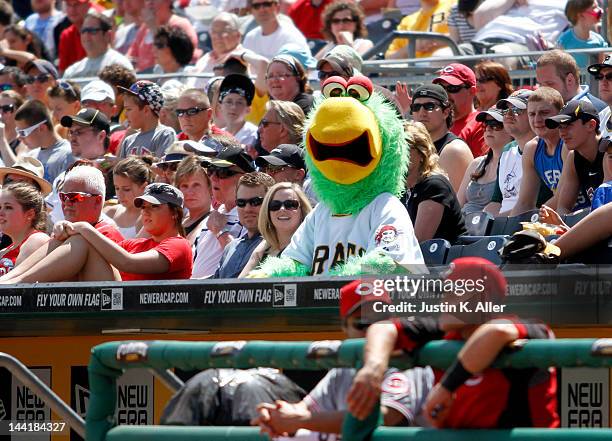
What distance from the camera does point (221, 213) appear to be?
7648 millimetres

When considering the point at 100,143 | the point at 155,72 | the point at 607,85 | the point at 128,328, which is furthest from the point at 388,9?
the point at 128,328

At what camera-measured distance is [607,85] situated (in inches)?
292

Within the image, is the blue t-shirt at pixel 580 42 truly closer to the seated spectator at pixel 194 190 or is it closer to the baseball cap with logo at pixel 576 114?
the baseball cap with logo at pixel 576 114

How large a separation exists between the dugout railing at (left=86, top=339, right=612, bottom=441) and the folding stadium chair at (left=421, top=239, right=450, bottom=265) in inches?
95.1

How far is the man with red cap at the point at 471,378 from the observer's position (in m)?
3.44

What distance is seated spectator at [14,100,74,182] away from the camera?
1031 cm

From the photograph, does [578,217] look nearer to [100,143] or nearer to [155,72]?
[100,143]

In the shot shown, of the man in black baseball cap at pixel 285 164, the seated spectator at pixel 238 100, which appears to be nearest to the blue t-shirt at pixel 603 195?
the man in black baseball cap at pixel 285 164

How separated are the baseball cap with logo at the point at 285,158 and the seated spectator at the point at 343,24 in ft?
10.6

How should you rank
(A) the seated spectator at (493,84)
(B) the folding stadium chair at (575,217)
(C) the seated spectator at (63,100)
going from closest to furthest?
1. (B) the folding stadium chair at (575,217)
2. (A) the seated spectator at (493,84)
3. (C) the seated spectator at (63,100)

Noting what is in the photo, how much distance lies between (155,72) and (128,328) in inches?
258

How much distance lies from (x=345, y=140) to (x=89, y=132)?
4.34 meters

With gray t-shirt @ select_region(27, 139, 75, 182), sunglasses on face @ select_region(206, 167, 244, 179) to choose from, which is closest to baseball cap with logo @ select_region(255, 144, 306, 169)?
sunglasses on face @ select_region(206, 167, 244, 179)

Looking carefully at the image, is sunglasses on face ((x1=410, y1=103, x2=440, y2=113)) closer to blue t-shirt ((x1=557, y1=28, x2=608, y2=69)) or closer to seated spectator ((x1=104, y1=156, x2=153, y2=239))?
blue t-shirt ((x1=557, y1=28, x2=608, y2=69))
